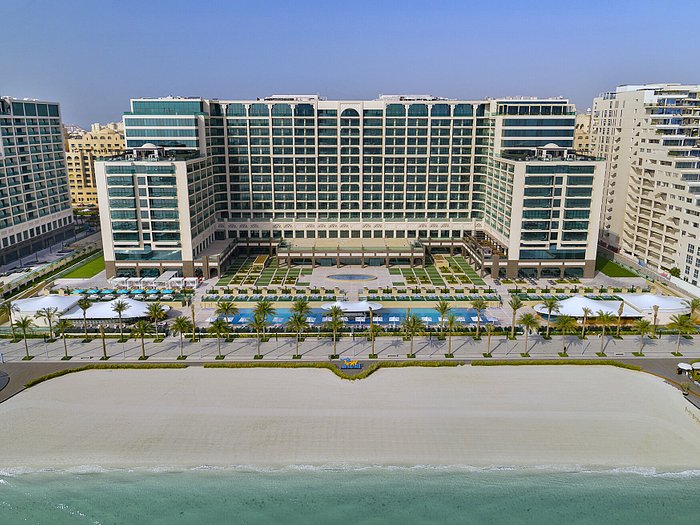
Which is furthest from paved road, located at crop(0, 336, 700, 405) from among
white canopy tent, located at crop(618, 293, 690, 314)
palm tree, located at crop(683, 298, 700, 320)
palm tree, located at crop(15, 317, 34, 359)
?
white canopy tent, located at crop(618, 293, 690, 314)

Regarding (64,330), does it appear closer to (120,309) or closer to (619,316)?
(120,309)

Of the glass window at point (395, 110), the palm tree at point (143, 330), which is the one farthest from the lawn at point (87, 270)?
the glass window at point (395, 110)

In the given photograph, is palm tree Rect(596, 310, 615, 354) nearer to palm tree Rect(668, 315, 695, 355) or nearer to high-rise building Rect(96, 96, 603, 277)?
palm tree Rect(668, 315, 695, 355)

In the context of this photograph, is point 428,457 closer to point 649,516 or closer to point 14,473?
point 649,516

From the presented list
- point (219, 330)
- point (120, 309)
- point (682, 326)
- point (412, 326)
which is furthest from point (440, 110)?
point (120, 309)

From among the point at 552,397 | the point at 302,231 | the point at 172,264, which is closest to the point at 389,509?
the point at 552,397

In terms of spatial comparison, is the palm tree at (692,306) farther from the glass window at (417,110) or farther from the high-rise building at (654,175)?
the glass window at (417,110)
